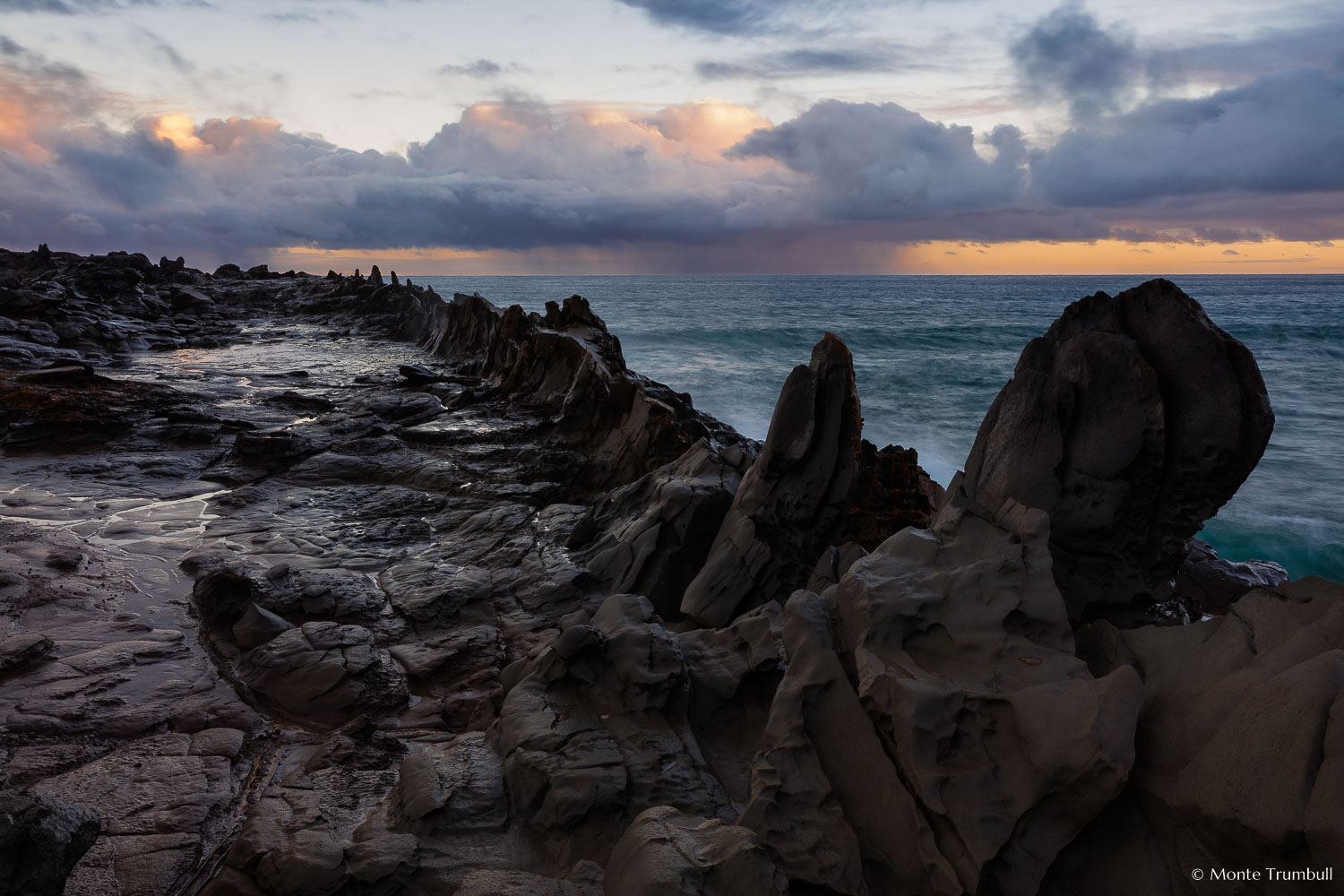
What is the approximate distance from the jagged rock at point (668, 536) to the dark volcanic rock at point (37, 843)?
4.86m

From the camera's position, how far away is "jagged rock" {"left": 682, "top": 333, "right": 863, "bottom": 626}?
291 inches

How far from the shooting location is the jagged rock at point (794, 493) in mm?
7395

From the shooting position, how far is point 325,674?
6.58m

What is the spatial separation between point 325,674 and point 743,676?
3.53 metres

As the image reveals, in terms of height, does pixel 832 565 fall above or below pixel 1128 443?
below

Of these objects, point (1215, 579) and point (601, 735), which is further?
point (1215, 579)

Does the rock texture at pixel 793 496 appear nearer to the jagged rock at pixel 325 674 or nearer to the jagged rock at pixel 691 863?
the jagged rock at pixel 325 674

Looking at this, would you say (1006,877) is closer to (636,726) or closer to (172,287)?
(636,726)

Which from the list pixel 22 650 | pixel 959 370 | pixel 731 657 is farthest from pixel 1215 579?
pixel 959 370

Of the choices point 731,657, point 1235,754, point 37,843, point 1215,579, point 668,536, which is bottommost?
point 1215,579

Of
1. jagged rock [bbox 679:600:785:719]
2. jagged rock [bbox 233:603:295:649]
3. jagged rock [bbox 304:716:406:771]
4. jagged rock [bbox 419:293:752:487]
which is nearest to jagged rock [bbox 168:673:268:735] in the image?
jagged rock [bbox 304:716:406:771]

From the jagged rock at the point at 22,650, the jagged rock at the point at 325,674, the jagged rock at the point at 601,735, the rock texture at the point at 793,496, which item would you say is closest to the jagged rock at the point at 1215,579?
the rock texture at the point at 793,496

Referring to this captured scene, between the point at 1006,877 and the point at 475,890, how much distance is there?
2518 mm

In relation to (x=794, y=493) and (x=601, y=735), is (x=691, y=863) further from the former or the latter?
(x=794, y=493)
